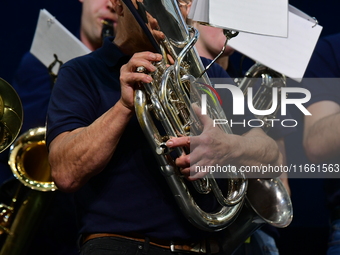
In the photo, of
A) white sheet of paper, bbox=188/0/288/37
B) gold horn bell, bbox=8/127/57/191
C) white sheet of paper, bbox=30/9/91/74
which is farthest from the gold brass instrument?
white sheet of paper, bbox=188/0/288/37

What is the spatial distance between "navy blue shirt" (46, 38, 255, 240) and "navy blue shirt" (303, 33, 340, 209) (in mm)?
786

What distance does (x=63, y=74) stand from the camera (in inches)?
64.6

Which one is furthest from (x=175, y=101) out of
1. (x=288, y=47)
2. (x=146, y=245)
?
(x=288, y=47)

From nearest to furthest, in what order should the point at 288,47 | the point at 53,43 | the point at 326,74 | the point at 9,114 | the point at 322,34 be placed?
the point at 9,114 < the point at 288,47 < the point at 326,74 < the point at 53,43 < the point at 322,34

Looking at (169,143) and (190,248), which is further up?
(169,143)

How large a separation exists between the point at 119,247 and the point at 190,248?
202mm

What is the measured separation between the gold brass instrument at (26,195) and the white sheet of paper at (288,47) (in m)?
0.80

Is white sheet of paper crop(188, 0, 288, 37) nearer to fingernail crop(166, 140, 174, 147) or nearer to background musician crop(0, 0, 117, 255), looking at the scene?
fingernail crop(166, 140, 174, 147)

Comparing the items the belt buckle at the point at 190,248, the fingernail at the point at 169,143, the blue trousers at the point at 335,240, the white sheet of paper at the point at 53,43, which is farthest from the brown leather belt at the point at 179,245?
the white sheet of paper at the point at 53,43

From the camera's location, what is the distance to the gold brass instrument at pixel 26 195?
2.05m

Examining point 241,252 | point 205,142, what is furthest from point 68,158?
point 241,252

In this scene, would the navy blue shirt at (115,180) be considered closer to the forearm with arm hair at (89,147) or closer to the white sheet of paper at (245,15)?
the forearm with arm hair at (89,147)

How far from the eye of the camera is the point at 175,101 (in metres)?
1.49

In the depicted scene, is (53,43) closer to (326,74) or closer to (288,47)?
(288,47)
